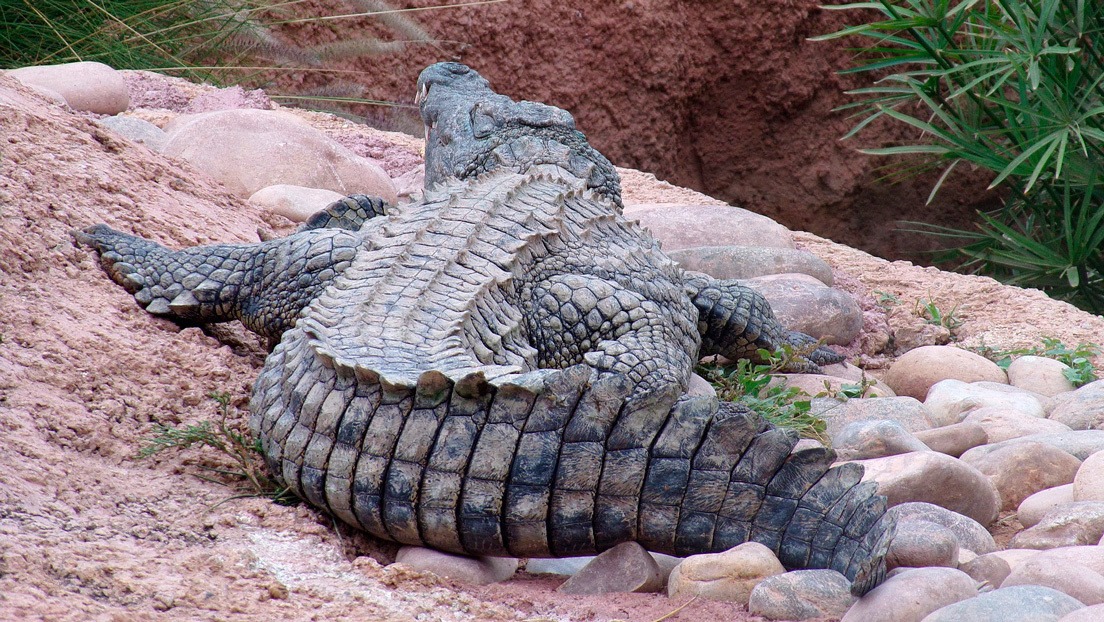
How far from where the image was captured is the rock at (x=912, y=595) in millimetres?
Result: 1544

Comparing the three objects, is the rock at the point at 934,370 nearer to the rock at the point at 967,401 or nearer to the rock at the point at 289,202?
the rock at the point at 967,401

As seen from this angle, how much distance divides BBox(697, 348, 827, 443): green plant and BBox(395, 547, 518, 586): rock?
0.93m

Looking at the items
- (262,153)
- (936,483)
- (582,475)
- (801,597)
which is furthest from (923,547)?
(262,153)

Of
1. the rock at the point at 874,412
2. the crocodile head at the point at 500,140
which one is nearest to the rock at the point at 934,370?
the rock at the point at 874,412

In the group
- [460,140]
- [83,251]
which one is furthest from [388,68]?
[83,251]

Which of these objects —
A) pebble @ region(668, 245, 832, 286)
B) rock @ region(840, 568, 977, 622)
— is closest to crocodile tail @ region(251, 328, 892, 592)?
rock @ region(840, 568, 977, 622)

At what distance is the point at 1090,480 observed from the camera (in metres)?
2.21

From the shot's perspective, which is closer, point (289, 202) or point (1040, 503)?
point (1040, 503)

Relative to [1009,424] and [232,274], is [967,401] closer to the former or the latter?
[1009,424]

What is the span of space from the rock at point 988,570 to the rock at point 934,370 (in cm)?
187

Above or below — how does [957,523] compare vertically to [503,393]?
below

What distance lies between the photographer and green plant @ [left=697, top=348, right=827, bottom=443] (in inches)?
110

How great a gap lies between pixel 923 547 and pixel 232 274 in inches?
81.6

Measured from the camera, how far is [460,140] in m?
3.98
